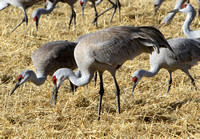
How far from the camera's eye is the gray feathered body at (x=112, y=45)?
3920 millimetres

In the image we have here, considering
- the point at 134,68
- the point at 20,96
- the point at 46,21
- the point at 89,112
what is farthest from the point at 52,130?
the point at 46,21

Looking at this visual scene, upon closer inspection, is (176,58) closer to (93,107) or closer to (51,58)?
(93,107)

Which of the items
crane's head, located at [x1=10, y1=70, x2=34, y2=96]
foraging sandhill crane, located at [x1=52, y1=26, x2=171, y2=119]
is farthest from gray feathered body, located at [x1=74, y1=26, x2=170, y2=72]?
crane's head, located at [x1=10, y1=70, x2=34, y2=96]

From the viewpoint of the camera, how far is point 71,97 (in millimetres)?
4320

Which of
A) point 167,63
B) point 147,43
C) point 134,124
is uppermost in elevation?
point 147,43

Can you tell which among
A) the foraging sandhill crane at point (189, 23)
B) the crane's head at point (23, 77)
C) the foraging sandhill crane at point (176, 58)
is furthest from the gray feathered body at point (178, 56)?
the crane's head at point (23, 77)

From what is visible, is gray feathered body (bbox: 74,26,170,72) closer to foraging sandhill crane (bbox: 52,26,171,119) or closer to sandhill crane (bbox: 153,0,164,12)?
foraging sandhill crane (bbox: 52,26,171,119)

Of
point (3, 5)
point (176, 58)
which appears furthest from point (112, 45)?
point (3, 5)

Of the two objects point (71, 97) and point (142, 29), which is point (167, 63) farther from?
point (71, 97)

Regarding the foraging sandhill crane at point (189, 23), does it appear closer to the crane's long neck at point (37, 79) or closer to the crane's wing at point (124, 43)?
the crane's wing at point (124, 43)

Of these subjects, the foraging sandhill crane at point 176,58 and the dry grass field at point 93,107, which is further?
the foraging sandhill crane at point 176,58

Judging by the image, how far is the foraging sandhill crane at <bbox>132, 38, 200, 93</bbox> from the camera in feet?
15.3

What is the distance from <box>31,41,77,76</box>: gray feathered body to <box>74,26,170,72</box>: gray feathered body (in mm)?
968

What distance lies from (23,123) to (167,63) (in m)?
1.97
